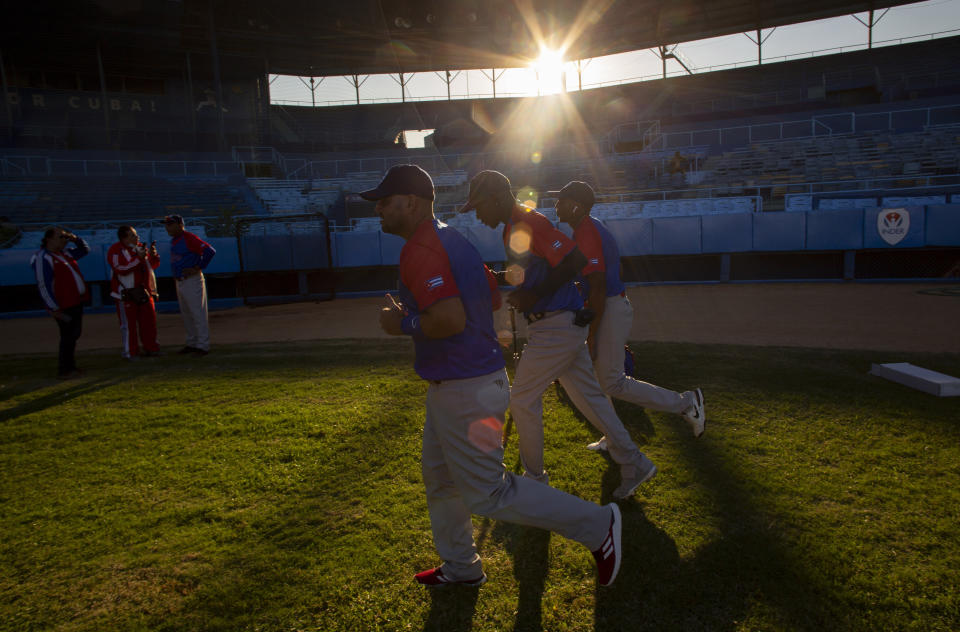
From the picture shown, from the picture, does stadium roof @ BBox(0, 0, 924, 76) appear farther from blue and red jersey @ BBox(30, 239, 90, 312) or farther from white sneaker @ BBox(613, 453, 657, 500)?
white sneaker @ BBox(613, 453, 657, 500)

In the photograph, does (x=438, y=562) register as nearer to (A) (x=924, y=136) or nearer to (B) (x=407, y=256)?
(B) (x=407, y=256)

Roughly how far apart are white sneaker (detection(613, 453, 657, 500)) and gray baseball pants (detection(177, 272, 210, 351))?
7.19 meters

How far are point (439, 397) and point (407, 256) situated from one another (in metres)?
0.67

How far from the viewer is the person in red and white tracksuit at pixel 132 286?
8.14m

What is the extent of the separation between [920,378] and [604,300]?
3.95 m

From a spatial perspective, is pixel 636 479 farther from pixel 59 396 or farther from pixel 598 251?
pixel 59 396

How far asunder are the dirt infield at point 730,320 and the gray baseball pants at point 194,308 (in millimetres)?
1275

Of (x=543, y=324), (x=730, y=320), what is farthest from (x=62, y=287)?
(x=730, y=320)

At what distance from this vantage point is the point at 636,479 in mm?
3541

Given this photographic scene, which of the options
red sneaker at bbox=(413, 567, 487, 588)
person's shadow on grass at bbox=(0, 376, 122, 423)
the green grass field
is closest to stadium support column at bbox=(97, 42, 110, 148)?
person's shadow on grass at bbox=(0, 376, 122, 423)

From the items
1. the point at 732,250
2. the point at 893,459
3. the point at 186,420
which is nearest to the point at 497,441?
the point at 893,459

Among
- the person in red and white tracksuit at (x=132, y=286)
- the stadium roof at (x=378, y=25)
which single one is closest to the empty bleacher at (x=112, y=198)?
the stadium roof at (x=378, y=25)

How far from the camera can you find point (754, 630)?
2367 millimetres

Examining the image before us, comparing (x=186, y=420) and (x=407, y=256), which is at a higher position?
(x=407, y=256)
